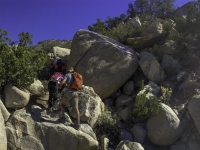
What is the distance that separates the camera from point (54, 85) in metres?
8.90

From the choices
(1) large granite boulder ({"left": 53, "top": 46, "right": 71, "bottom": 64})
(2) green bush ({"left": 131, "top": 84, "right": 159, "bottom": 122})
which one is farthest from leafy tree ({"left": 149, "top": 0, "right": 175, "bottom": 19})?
(2) green bush ({"left": 131, "top": 84, "right": 159, "bottom": 122})

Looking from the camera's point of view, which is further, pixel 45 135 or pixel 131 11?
pixel 131 11

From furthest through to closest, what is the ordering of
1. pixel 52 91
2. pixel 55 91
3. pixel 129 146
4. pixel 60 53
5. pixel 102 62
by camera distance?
pixel 60 53 → pixel 102 62 → pixel 52 91 → pixel 55 91 → pixel 129 146

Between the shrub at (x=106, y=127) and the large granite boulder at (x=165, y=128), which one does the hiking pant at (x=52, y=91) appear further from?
the large granite boulder at (x=165, y=128)

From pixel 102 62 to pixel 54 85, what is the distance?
2526 millimetres

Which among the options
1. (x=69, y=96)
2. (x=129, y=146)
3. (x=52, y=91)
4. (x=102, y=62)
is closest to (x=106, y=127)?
(x=129, y=146)

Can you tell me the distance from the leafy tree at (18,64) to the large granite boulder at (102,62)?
6.56ft

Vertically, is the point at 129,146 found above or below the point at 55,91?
below

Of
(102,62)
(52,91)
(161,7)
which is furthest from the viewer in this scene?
(161,7)

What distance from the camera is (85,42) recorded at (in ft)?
37.4

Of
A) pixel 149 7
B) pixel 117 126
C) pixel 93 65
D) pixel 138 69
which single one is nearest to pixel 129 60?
pixel 138 69

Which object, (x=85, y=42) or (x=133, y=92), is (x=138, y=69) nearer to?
(x=133, y=92)

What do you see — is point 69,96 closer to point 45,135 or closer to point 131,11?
point 45,135

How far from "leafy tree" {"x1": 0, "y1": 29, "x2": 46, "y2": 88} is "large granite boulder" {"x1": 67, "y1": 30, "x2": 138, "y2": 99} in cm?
200
